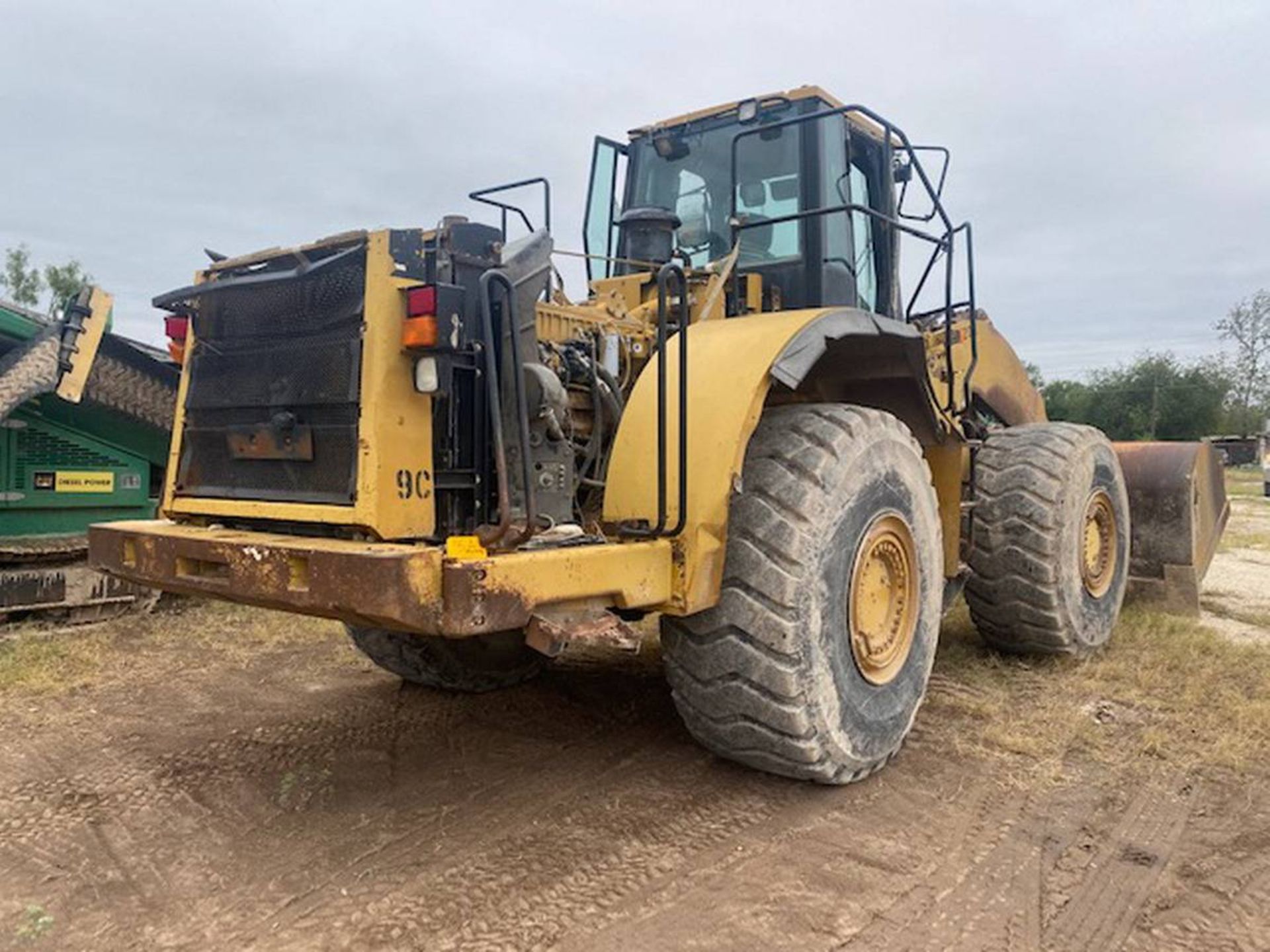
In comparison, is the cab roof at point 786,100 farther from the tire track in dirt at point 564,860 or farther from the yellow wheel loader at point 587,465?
the tire track in dirt at point 564,860

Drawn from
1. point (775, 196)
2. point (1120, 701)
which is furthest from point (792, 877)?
point (775, 196)

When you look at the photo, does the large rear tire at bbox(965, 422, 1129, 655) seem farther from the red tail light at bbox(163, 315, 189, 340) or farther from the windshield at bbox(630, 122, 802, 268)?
the red tail light at bbox(163, 315, 189, 340)

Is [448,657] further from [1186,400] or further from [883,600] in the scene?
[1186,400]

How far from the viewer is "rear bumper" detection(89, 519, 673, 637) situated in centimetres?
275

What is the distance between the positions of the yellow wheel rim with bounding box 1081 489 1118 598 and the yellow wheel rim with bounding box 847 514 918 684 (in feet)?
7.12

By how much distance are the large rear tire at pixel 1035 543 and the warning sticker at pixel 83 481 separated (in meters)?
5.80

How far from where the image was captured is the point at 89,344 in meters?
6.61

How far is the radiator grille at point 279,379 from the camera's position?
3207 millimetres

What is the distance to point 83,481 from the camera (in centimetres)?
715

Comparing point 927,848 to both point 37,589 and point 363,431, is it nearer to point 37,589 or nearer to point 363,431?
point 363,431

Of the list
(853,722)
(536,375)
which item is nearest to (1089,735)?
(853,722)

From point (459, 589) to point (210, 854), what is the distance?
130 centimetres

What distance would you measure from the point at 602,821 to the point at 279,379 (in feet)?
5.95

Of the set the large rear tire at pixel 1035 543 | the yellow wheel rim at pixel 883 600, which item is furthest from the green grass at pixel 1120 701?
the yellow wheel rim at pixel 883 600
